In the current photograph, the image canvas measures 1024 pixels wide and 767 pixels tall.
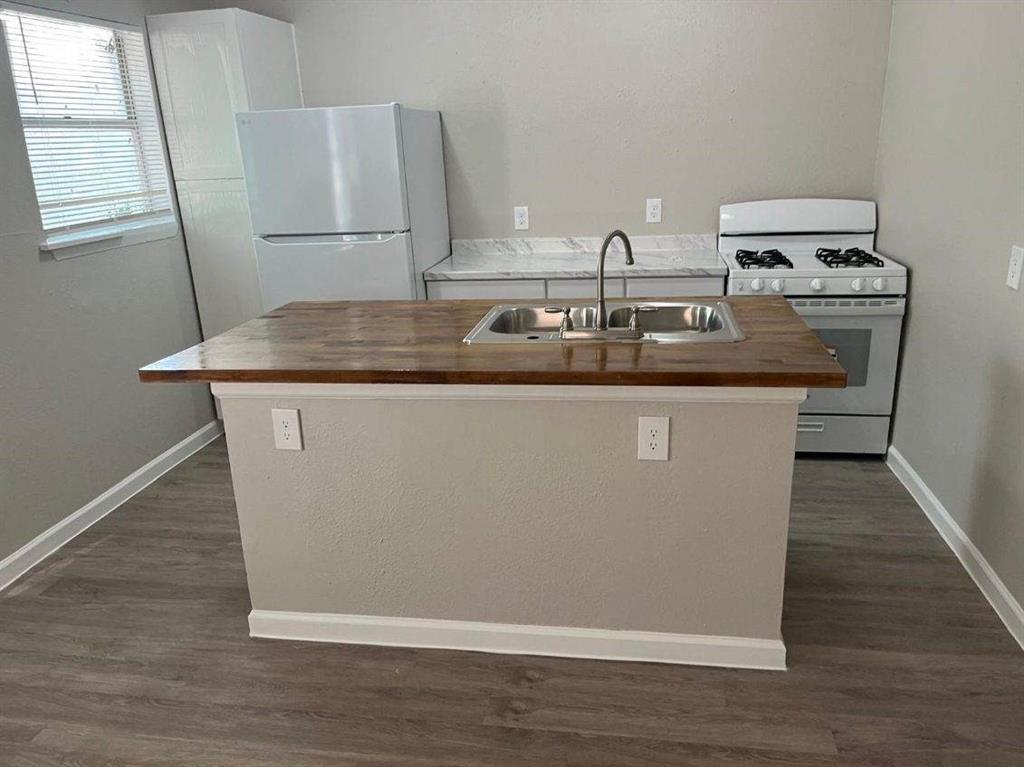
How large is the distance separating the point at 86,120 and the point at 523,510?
2.48 meters

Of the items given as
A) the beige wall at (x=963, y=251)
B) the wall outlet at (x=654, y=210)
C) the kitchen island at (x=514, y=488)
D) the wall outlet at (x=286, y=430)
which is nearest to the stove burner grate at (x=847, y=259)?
the beige wall at (x=963, y=251)

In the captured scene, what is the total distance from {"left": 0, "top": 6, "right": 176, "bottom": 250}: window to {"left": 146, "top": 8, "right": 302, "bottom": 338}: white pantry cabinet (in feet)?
0.31

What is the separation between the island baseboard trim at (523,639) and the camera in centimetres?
205

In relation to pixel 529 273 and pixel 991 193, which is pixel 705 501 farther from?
pixel 529 273

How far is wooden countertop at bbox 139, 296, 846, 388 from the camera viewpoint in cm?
173

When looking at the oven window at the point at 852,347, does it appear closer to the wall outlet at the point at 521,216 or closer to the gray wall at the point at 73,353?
the wall outlet at the point at 521,216

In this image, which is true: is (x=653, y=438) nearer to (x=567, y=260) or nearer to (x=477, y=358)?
(x=477, y=358)

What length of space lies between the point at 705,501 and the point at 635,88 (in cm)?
245

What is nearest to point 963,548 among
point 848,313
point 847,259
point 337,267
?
point 848,313

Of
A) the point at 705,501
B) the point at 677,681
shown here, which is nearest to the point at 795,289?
the point at 705,501

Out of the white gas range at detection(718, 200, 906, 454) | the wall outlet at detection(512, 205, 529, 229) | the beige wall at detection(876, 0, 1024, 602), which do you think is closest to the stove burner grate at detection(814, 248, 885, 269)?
the white gas range at detection(718, 200, 906, 454)

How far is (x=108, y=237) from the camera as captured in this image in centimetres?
312

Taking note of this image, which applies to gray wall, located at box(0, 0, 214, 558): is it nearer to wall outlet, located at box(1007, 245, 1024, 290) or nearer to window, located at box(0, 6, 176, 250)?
window, located at box(0, 6, 176, 250)

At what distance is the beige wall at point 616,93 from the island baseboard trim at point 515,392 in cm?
218
